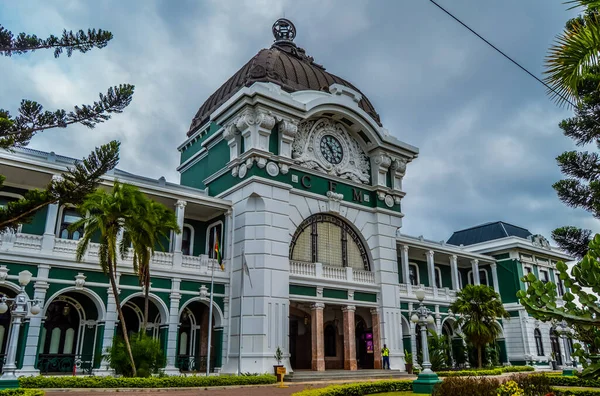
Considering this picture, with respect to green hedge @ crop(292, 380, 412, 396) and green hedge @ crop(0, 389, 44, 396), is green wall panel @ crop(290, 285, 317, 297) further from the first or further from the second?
green hedge @ crop(0, 389, 44, 396)

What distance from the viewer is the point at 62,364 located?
69.4 feet

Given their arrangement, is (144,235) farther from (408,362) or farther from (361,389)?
(408,362)

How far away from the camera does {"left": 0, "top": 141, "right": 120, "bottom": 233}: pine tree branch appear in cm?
1059

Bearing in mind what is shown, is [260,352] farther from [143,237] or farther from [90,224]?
[90,224]

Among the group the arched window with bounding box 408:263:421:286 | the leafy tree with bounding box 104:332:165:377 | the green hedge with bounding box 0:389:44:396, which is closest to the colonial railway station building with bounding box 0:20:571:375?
the leafy tree with bounding box 104:332:165:377

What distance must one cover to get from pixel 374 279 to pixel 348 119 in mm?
9552

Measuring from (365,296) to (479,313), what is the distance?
24.5ft

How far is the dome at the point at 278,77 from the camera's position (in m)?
29.1

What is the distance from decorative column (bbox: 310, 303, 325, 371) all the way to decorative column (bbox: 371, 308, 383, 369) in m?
3.95

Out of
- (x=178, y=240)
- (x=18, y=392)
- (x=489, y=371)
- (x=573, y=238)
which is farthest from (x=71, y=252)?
(x=489, y=371)

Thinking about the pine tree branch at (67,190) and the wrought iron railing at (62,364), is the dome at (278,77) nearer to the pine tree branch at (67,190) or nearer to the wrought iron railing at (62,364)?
the wrought iron railing at (62,364)

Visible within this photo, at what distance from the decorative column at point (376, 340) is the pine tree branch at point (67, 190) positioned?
2020 centimetres

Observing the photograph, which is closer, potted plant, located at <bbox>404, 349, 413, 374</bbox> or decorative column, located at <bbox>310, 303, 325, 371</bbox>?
decorative column, located at <bbox>310, 303, 325, 371</bbox>

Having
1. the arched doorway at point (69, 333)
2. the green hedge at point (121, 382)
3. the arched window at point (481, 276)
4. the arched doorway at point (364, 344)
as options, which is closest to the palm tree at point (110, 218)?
the green hedge at point (121, 382)
